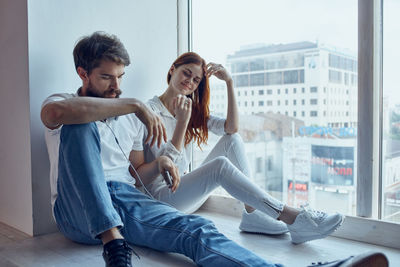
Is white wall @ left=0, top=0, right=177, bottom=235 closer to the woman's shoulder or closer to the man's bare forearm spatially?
the woman's shoulder

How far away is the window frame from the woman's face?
766 millimetres

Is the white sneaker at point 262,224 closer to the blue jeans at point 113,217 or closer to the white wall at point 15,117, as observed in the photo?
the blue jeans at point 113,217

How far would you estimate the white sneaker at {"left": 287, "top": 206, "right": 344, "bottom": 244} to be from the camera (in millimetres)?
1595

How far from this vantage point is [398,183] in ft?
5.55

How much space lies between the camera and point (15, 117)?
186 cm

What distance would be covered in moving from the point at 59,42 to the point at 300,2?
1.23 m

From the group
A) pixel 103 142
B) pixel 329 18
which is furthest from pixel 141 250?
pixel 329 18

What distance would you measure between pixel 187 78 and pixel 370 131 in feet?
2.93

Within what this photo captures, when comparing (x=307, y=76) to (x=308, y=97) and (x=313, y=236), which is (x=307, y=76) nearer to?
(x=308, y=97)

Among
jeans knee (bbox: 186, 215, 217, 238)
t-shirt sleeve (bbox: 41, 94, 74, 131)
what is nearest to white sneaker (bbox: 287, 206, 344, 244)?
jeans knee (bbox: 186, 215, 217, 238)

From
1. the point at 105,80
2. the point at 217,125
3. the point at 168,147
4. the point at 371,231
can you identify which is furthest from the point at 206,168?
the point at 371,231

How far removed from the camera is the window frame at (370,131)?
170 cm

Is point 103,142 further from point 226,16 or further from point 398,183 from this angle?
point 398,183

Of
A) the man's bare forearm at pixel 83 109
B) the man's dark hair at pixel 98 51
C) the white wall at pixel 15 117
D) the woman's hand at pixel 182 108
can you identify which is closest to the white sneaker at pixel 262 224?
the woman's hand at pixel 182 108
